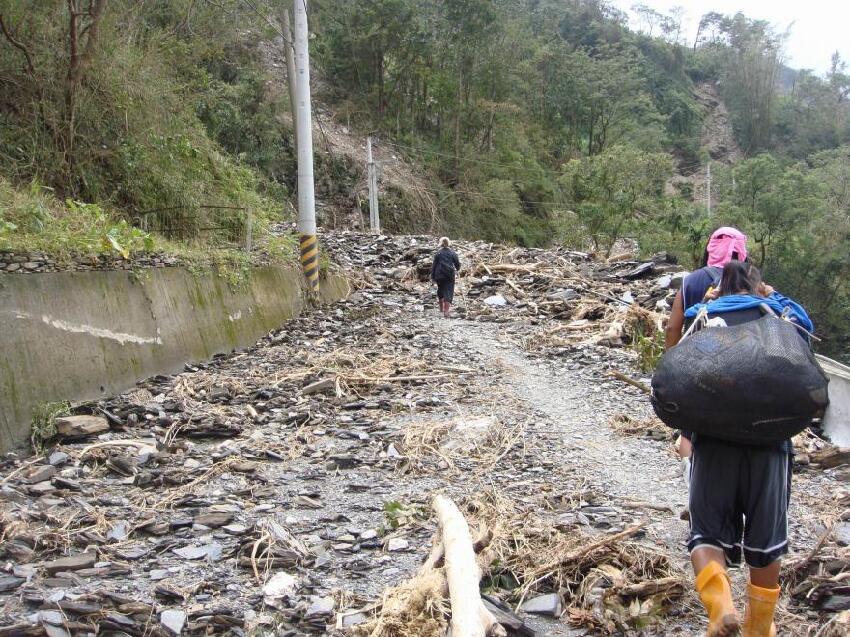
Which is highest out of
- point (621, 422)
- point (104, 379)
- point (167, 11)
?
point (167, 11)

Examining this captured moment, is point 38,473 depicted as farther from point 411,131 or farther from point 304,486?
point 411,131

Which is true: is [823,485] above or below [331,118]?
below

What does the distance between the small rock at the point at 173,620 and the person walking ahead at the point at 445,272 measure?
1060 centimetres

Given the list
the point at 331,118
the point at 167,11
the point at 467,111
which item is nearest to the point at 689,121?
the point at 467,111

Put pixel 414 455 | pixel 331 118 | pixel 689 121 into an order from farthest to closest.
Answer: pixel 689 121
pixel 331 118
pixel 414 455

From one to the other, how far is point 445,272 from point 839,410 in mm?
7789

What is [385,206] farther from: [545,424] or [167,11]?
[545,424]

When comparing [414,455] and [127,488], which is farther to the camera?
[414,455]

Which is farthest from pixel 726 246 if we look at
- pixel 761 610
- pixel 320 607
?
pixel 320 607

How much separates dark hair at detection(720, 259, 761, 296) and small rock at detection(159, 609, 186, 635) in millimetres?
2850

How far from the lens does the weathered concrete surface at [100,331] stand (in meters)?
6.01

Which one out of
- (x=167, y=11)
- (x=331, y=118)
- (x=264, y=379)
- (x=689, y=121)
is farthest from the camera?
(x=689, y=121)

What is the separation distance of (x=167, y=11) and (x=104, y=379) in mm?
12890

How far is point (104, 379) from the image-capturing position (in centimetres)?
711
